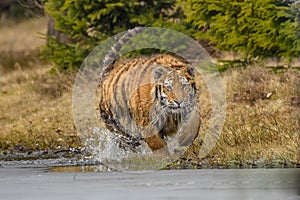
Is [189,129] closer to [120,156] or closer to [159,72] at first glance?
[159,72]

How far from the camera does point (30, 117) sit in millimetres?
17516

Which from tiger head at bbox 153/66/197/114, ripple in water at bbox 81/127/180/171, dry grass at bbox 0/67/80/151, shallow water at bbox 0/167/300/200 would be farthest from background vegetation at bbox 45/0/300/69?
shallow water at bbox 0/167/300/200

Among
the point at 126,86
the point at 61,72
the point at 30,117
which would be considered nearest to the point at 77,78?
the point at 61,72

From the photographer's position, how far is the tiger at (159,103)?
11.2 m

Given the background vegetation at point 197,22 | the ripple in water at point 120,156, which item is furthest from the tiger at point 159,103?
the background vegetation at point 197,22

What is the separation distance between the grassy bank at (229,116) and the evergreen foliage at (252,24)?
56cm

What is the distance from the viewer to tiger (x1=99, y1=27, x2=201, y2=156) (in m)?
11.2

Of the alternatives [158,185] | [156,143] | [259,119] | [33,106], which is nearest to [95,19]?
[33,106]

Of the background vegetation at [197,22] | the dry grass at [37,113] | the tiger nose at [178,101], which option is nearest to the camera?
the tiger nose at [178,101]

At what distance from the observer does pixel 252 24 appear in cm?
1544

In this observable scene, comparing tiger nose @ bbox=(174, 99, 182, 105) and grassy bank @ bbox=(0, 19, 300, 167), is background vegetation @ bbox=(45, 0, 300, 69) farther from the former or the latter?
tiger nose @ bbox=(174, 99, 182, 105)

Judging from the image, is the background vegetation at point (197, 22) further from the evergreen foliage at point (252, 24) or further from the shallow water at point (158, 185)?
the shallow water at point (158, 185)

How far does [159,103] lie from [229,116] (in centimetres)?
355

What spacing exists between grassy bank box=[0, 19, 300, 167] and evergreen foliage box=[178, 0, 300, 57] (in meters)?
0.56
